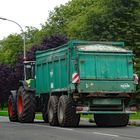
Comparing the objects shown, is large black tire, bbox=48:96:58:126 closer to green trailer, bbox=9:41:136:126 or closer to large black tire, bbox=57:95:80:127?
green trailer, bbox=9:41:136:126

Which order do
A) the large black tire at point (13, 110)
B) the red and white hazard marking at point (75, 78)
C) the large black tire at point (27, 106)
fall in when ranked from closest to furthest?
the red and white hazard marking at point (75, 78)
the large black tire at point (27, 106)
the large black tire at point (13, 110)

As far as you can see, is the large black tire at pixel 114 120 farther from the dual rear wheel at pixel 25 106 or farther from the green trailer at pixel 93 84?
the dual rear wheel at pixel 25 106

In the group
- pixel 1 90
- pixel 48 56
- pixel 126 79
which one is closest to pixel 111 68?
pixel 126 79

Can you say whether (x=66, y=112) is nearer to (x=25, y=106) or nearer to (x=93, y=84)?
(x=93, y=84)

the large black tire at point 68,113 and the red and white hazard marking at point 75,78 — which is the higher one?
the red and white hazard marking at point 75,78

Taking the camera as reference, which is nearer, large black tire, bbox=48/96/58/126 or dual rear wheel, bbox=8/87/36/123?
large black tire, bbox=48/96/58/126

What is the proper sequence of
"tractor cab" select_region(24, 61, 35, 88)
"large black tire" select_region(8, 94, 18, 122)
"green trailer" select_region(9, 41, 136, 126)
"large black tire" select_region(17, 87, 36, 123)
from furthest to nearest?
"large black tire" select_region(8, 94, 18, 122)
"tractor cab" select_region(24, 61, 35, 88)
"large black tire" select_region(17, 87, 36, 123)
"green trailer" select_region(9, 41, 136, 126)

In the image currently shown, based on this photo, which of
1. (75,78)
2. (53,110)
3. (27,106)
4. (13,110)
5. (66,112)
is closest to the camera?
(75,78)

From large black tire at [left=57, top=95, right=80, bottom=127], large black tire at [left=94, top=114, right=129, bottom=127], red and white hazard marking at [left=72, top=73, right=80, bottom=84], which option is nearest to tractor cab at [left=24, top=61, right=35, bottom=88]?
large black tire at [left=94, top=114, right=129, bottom=127]

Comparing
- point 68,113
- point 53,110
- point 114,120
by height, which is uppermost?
point 53,110

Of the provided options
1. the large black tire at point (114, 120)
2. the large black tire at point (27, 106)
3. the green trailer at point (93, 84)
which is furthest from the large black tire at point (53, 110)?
the large black tire at point (27, 106)

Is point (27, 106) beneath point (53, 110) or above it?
above

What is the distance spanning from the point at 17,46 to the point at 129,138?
4146 inches

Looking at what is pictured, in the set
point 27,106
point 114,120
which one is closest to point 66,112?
point 114,120
